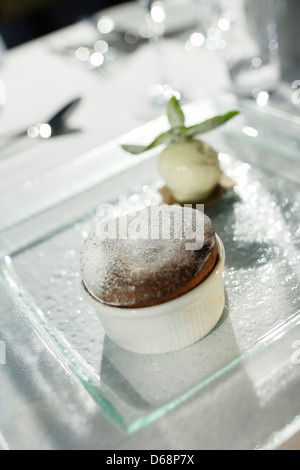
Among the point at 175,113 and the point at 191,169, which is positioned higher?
the point at 175,113

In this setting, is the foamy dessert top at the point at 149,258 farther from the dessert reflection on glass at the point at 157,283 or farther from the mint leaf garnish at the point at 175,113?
A: the mint leaf garnish at the point at 175,113

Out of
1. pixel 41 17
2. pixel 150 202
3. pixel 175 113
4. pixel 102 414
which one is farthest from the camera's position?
pixel 41 17

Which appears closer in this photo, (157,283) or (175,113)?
(157,283)

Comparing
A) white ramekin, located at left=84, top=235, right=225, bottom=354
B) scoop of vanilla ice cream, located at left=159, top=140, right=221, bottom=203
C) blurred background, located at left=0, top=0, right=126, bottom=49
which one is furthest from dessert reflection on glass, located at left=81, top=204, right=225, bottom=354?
blurred background, located at left=0, top=0, right=126, bottom=49

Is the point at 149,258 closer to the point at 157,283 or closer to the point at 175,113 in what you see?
the point at 157,283

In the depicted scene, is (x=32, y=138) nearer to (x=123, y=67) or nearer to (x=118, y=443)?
(x=123, y=67)

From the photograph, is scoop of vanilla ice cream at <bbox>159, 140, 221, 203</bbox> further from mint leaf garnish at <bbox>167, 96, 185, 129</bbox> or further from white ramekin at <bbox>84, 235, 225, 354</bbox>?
white ramekin at <bbox>84, 235, 225, 354</bbox>

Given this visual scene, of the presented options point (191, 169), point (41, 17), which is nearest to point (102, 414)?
point (191, 169)
